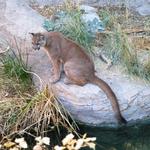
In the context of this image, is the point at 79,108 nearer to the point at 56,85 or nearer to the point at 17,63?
the point at 56,85

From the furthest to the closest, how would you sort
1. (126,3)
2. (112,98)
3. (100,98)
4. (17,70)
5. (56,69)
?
(126,3), (17,70), (56,69), (100,98), (112,98)

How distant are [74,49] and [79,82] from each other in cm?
34

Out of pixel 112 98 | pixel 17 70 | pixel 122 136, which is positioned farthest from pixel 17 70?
pixel 122 136

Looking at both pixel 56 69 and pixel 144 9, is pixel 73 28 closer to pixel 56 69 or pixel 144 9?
pixel 56 69

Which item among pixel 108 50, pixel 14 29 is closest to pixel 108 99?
pixel 108 50

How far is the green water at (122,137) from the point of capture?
611 centimetres

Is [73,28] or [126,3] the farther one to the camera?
[126,3]

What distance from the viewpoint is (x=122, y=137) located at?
20.4 feet

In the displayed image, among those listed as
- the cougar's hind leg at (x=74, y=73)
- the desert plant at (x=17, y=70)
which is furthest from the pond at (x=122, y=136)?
the desert plant at (x=17, y=70)

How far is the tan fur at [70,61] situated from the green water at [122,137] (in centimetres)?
20

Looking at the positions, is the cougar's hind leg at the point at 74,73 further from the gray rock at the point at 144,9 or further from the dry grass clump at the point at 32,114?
the gray rock at the point at 144,9

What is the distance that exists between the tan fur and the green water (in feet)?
0.64

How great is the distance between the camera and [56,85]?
20.6ft

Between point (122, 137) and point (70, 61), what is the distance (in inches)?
37.5
